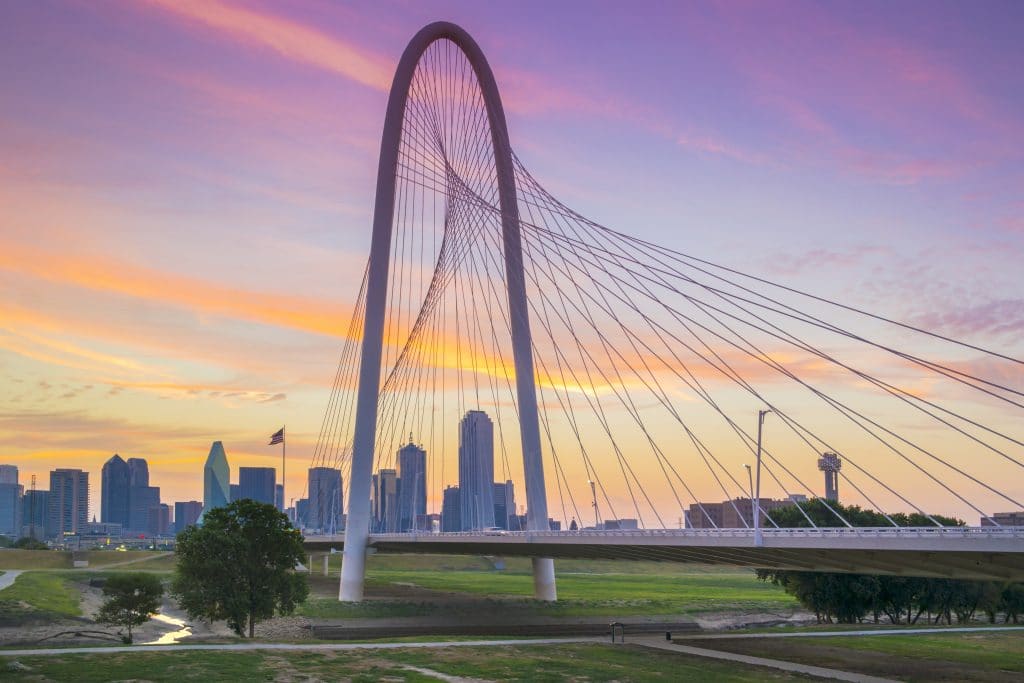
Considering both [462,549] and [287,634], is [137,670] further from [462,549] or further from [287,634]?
[462,549]

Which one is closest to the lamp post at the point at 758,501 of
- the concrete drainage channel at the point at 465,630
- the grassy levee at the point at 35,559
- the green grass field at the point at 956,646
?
the green grass field at the point at 956,646

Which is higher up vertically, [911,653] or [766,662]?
[766,662]

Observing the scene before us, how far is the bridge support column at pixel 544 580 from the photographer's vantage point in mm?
76750

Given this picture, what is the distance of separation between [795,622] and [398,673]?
4287cm

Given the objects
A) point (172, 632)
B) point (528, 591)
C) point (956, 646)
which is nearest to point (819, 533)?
point (956, 646)

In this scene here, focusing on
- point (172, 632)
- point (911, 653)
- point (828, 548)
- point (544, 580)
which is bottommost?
point (172, 632)

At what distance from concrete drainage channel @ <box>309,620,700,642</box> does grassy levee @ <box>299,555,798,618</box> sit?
12.7ft

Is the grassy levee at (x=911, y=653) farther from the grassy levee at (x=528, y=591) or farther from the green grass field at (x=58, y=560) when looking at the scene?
the green grass field at (x=58, y=560)

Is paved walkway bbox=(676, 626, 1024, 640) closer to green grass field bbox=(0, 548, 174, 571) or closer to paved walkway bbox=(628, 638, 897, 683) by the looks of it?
paved walkway bbox=(628, 638, 897, 683)

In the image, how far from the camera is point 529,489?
218 feet

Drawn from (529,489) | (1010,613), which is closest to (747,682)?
(529,489)

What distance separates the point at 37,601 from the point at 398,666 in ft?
140

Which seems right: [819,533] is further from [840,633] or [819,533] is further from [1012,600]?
[1012,600]

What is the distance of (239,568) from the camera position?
51.7 meters
